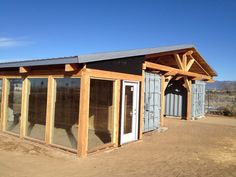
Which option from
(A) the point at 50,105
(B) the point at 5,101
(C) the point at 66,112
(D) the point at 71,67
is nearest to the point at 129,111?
(C) the point at 66,112

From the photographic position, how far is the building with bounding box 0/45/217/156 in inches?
287

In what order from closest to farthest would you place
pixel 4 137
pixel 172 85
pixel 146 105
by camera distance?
1. pixel 4 137
2. pixel 146 105
3. pixel 172 85

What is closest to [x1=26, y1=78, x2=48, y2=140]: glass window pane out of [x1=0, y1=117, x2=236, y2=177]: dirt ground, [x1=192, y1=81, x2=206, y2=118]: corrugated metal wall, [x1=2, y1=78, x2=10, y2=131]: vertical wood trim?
[x1=0, y1=117, x2=236, y2=177]: dirt ground

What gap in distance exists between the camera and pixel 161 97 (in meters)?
12.5

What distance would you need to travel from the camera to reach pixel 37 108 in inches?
348

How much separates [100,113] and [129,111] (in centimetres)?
140

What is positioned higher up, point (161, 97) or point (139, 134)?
point (161, 97)

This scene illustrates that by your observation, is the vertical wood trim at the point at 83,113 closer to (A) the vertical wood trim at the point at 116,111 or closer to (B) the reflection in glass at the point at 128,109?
(A) the vertical wood trim at the point at 116,111

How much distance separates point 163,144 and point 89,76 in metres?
3.95

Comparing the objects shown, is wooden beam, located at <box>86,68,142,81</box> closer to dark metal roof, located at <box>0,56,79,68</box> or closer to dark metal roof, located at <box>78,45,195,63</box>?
dark metal roof, located at <box>78,45,195,63</box>

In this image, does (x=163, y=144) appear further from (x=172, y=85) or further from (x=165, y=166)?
(x=172, y=85)

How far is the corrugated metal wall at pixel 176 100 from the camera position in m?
17.5

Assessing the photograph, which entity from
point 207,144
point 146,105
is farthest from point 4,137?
point 207,144

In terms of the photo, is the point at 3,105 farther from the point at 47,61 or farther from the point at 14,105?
the point at 47,61
